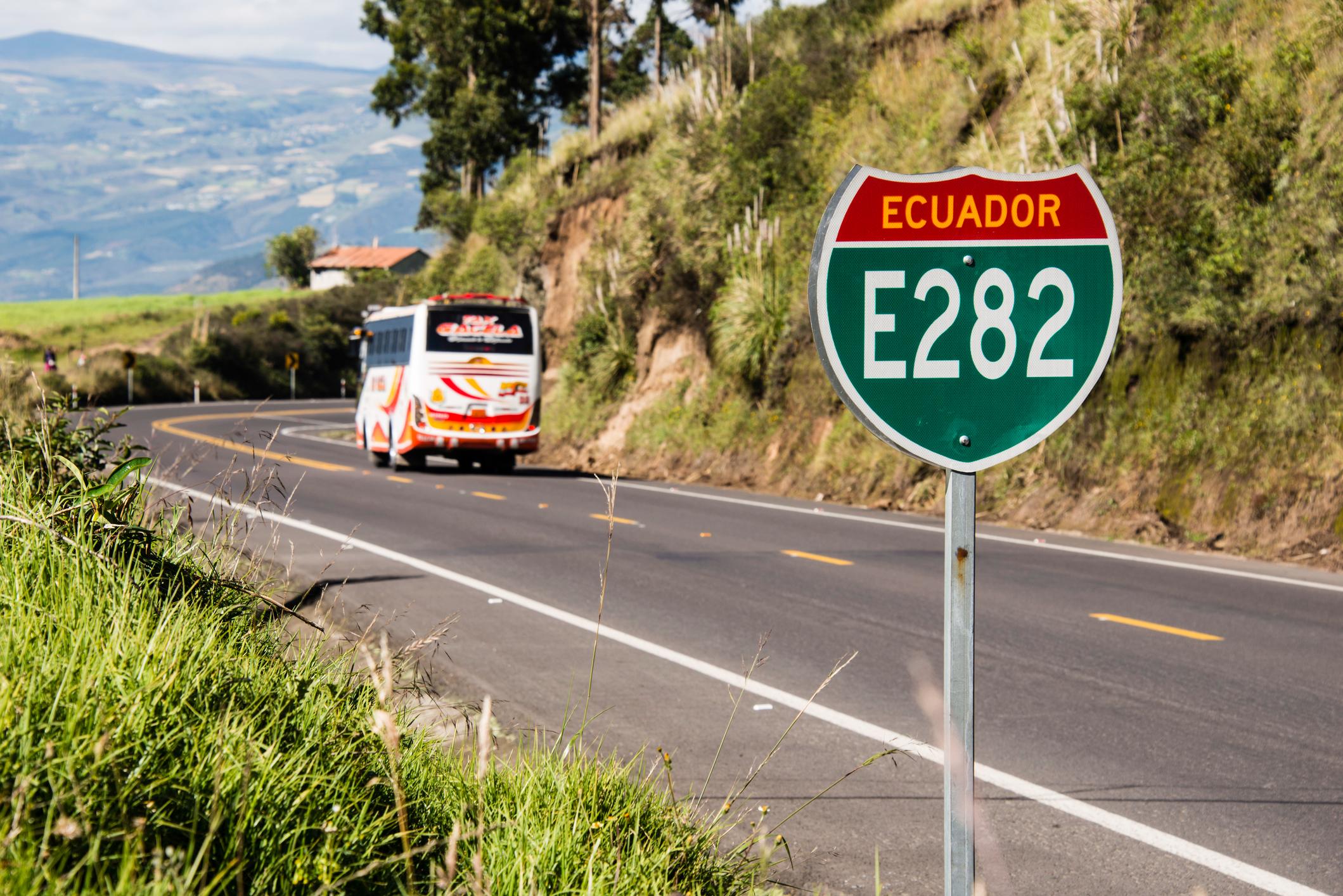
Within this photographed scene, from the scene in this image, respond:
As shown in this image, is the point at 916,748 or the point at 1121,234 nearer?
the point at 916,748

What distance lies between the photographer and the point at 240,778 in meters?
3.04

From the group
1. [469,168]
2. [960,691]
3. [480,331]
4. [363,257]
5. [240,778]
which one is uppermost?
[363,257]

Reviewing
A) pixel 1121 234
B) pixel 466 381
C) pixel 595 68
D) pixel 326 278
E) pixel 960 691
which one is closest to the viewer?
pixel 960 691

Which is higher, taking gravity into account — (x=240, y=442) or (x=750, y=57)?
(x=750, y=57)

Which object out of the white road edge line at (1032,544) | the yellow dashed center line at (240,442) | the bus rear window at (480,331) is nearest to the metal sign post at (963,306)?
the yellow dashed center line at (240,442)

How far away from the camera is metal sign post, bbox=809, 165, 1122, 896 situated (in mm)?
2924

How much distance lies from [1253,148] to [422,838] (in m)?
14.6

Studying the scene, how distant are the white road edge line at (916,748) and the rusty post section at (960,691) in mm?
1068

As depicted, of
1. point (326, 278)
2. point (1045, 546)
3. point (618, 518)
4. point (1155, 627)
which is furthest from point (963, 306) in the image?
point (326, 278)

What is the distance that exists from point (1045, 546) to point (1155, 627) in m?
4.48

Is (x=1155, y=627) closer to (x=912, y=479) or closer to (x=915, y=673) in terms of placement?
(x=915, y=673)

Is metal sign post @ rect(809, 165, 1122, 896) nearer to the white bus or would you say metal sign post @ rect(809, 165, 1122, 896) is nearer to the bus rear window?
the white bus

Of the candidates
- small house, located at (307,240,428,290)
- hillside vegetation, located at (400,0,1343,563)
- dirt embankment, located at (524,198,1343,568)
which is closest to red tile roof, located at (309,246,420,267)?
small house, located at (307,240,428,290)

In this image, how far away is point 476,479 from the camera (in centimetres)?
2314
